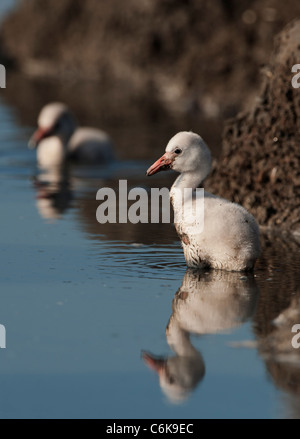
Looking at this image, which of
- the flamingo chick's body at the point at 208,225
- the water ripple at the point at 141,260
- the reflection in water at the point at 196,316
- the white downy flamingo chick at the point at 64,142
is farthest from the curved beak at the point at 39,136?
the reflection in water at the point at 196,316

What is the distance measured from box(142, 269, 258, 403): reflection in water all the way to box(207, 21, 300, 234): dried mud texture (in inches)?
85.7

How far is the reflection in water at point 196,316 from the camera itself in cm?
636

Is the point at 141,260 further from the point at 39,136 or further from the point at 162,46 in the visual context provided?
the point at 162,46

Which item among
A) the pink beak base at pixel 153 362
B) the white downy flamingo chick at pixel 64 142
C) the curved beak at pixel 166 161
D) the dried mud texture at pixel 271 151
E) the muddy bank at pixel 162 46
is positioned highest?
the muddy bank at pixel 162 46

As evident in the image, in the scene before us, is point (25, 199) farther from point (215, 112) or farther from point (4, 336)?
point (215, 112)

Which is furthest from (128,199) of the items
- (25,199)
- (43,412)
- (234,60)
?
(234,60)

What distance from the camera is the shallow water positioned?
6035mm

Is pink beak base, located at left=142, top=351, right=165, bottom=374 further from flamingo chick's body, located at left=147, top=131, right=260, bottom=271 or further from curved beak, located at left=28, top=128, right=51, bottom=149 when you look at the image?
curved beak, located at left=28, top=128, right=51, bottom=149

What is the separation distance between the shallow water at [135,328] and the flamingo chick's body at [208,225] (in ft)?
0.49

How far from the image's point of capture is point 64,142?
17.0 meters

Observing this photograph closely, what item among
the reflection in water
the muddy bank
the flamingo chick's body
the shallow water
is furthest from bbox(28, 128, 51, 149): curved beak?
the reflection in water

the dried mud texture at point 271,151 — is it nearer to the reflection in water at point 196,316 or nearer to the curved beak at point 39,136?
the reflection in water at point 196,316

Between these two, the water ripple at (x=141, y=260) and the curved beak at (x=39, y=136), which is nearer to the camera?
the water ripple at (x=141, y=260)

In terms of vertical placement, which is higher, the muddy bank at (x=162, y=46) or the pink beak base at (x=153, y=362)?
the muddy bank at (x=162, y=46)
